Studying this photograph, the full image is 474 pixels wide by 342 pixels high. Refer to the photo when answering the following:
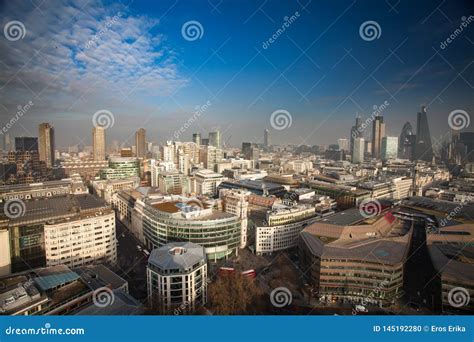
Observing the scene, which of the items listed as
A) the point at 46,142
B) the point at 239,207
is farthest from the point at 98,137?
the point at 239,207

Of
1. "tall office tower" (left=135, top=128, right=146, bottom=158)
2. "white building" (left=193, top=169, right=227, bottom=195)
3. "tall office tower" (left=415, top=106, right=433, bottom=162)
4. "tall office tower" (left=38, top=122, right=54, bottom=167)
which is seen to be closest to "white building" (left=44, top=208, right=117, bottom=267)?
"tall office tower" (left=38, top=122, right=54, bottom=167)

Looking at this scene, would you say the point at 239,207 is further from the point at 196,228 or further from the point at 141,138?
the point at 141,138

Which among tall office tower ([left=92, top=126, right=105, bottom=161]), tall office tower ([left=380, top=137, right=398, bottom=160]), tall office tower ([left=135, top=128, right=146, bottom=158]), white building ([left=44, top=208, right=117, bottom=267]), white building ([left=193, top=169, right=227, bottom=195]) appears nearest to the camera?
tall office tower ([left=92, top=126, right=105, bottom=161])

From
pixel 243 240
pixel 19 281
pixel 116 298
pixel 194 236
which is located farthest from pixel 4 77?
pixel 243 240

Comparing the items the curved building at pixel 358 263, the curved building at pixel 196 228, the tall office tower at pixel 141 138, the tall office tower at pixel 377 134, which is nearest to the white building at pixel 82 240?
the curved building at pixel 196 228

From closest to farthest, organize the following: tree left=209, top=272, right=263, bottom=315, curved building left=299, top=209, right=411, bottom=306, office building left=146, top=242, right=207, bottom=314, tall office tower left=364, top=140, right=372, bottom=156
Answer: tree left=209, top=272, right=263, bottom=315
office building left=146, top=242, right=207, bottom=314
curved building left=299, top=209, right=411, bottom=306
tall office tower left=364, top=140, right=372, bottom=156

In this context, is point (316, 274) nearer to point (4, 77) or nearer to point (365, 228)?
point (365, 228)

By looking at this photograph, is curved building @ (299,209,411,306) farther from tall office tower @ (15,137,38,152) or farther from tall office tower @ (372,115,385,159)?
tall office tower @ (15,137,38,152)
